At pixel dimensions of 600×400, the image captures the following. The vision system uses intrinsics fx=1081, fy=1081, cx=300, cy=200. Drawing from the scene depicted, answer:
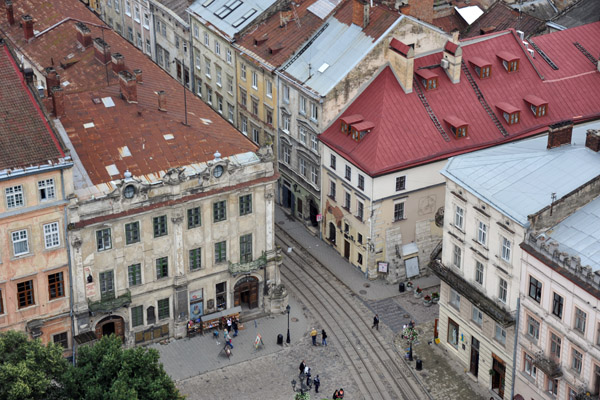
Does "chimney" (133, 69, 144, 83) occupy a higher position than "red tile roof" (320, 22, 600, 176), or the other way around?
"chimney" (133, 69, 144, 83)

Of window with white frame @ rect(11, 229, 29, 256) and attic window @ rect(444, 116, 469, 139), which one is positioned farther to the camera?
attic window @ rect(444, 116, 469, 139)

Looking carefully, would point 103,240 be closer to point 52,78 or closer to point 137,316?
point 137,316

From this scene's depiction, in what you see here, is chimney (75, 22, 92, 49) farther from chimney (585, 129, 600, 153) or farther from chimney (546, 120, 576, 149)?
chimney (585, 129, 600, 153)

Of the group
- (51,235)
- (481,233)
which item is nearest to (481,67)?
(481,233)

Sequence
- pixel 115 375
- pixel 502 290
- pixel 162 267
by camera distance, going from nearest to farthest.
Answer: pixel 115 375, pixel 502 290, pixel 162 267

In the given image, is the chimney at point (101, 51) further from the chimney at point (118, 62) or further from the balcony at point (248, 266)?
the balcony at point (248, 266)

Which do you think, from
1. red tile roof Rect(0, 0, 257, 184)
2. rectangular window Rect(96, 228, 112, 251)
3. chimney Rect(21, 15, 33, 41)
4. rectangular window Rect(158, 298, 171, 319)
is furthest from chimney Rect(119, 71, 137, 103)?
chimney Rect(21, 15, 33, 41)

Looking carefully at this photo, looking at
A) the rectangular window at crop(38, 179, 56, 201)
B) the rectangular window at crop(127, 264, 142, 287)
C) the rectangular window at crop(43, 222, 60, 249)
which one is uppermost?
the rectangular window at crop(38, 179, 56, 201)

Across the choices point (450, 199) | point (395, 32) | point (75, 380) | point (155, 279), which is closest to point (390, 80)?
point (395, 32)
